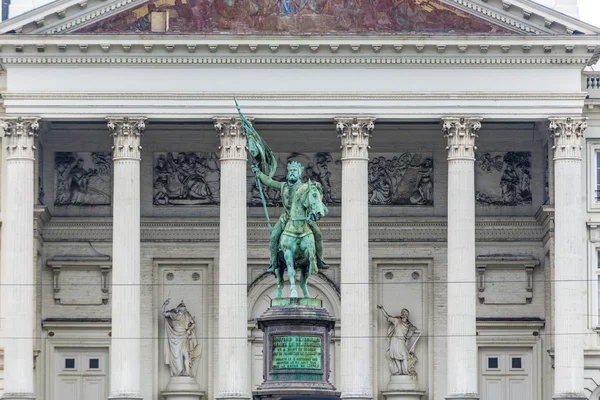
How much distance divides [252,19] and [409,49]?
4.87 m

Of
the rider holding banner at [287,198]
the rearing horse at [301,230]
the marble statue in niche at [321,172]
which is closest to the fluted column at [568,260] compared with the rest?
the marble statue in niche at [321,172]

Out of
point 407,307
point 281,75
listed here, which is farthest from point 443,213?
point 281,75

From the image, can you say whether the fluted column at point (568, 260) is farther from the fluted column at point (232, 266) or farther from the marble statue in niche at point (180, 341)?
the marble statue in niche at point (180, 341)

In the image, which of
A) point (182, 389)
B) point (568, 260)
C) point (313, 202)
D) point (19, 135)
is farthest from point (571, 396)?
point (313, 202)

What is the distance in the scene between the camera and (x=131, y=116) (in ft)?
256

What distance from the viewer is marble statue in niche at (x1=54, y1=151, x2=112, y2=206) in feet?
272

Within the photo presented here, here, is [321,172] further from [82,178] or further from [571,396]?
[571,396]

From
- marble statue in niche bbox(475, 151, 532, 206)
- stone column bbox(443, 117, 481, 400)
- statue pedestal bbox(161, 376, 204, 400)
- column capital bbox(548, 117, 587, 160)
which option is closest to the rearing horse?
stone column bbox(443, 117, 481, 400)

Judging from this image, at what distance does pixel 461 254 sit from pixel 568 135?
16.2 feet

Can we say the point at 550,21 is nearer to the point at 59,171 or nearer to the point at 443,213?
the point at 443,213

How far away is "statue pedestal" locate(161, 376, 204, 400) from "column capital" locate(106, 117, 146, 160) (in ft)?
27.4

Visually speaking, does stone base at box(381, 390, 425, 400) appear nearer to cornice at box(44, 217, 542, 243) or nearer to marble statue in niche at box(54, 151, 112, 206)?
cornice at box(44, 217, 542, 243)

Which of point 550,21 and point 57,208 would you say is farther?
point 57,208

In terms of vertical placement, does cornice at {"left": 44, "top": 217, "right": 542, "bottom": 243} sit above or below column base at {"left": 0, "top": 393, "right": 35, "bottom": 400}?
above
